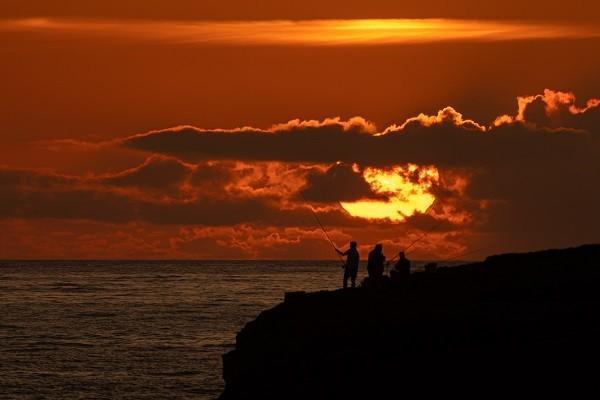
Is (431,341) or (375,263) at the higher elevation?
(375,263)

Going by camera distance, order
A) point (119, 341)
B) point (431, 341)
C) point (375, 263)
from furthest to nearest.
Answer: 1. point (119, 341)
2. point (375, 263)
3. point (431, 341)

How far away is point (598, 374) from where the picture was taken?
24984 millimetres

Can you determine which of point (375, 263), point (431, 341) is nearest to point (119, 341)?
point (375, 263)

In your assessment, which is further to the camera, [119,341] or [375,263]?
[119,341]

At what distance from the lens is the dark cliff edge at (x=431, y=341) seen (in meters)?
25.7

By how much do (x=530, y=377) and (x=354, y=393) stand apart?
354 centimetres

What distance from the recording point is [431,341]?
2767cm

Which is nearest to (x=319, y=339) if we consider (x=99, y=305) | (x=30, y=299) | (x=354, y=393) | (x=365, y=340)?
(x=365, y=340)

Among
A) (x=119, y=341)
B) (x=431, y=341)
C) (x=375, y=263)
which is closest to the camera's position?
(x=431, y=341)

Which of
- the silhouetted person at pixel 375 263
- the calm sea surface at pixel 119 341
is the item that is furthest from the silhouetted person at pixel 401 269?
the calm sea surface at pixel 119 341

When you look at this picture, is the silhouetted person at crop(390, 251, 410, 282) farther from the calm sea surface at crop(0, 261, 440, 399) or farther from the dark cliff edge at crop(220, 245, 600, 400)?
the calm sea surface at crop(0, 261, 440, 399)

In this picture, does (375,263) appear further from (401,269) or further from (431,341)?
(431,341)

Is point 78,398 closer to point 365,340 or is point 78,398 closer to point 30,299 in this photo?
point 365,340

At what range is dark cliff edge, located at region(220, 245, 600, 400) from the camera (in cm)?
2566
